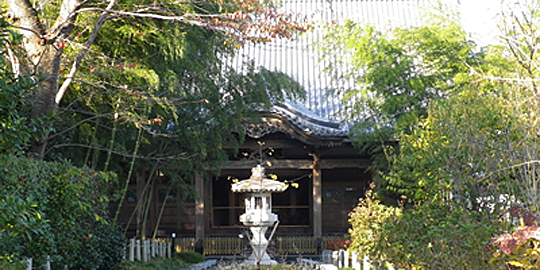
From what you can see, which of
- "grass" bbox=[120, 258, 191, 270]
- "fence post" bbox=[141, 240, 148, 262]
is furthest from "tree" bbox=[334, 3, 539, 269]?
"fence post" bbox=[141, 240, 148, 262]

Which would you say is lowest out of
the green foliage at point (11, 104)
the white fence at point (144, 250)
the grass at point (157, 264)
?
the grass at point (157, 264)

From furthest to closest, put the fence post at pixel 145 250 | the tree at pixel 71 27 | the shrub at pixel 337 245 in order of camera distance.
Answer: the shrub at pixel 337 245 < the fence post at pixel 145 250 < the tree at pixel 71 27

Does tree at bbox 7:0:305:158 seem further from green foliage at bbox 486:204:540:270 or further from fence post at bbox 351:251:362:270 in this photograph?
fence post at bbox 351:251:362:270

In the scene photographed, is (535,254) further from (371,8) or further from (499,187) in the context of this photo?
(371,8)

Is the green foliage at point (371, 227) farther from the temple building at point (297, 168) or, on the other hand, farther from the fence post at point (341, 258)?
the temple building at point (297, 168)

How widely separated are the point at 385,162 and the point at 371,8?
8.59 metres

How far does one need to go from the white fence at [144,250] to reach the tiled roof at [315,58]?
3.76 metres

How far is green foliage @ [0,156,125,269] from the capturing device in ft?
22.1

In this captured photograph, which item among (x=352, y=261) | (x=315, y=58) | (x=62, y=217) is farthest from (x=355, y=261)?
(x=315, y=58)

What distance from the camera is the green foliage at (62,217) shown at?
6.73 metres

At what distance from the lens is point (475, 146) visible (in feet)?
26.1

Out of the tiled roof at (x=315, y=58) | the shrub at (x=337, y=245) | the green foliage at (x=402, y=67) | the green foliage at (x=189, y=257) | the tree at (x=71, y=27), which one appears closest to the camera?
the tree at (x=71, y=27)

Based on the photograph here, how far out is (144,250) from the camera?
1273cm

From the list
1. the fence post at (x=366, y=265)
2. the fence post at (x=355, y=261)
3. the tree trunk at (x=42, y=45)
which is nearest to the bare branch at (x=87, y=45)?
the tree trunk at (x=42, y=45)
